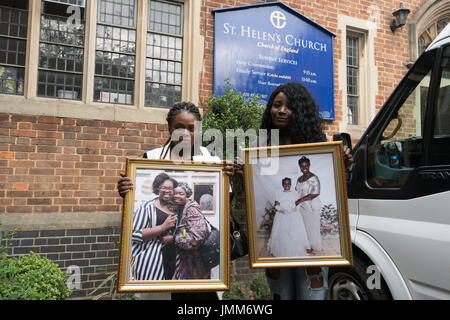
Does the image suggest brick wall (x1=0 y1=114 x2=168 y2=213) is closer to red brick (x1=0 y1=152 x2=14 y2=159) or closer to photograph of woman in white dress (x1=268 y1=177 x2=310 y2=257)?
red brick (x1=0 y1=152 x2=14 y2=159)

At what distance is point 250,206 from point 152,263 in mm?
618

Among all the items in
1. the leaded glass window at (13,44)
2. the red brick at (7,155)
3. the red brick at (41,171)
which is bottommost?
the red brick at (41,171)

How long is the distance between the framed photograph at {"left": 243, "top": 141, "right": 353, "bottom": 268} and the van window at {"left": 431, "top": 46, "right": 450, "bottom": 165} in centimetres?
67

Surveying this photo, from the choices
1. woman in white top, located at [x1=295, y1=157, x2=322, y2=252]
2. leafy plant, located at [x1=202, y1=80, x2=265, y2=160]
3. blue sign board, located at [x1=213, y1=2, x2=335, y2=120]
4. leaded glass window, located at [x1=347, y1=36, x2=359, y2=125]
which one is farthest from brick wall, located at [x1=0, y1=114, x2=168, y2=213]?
leaded glass window, located at [x1=347, y1=36, x2=359, y2=125]

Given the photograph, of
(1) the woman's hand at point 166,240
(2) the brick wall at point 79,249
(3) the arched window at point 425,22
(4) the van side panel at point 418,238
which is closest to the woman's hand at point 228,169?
(1) the woman's hand at point 166,240

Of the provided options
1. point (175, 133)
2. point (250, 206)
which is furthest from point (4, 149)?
point (250, 206)

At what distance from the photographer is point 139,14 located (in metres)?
5.32

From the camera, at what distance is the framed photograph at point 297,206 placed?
182 cm

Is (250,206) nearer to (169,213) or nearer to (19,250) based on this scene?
(169,213)

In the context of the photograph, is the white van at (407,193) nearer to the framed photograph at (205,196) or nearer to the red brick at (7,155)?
the framed photograph at (205,196)

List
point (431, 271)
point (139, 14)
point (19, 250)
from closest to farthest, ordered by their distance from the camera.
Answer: point (431, 271) < point (19, 250) < point (139, 14)

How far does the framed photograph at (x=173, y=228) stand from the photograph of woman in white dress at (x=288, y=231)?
0.90 ft

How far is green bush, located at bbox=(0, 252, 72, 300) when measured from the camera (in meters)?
2.87

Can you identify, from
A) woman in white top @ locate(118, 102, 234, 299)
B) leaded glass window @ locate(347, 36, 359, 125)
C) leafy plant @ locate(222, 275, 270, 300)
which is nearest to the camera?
woman in white top @ locate(118, 102, 234, 299)
